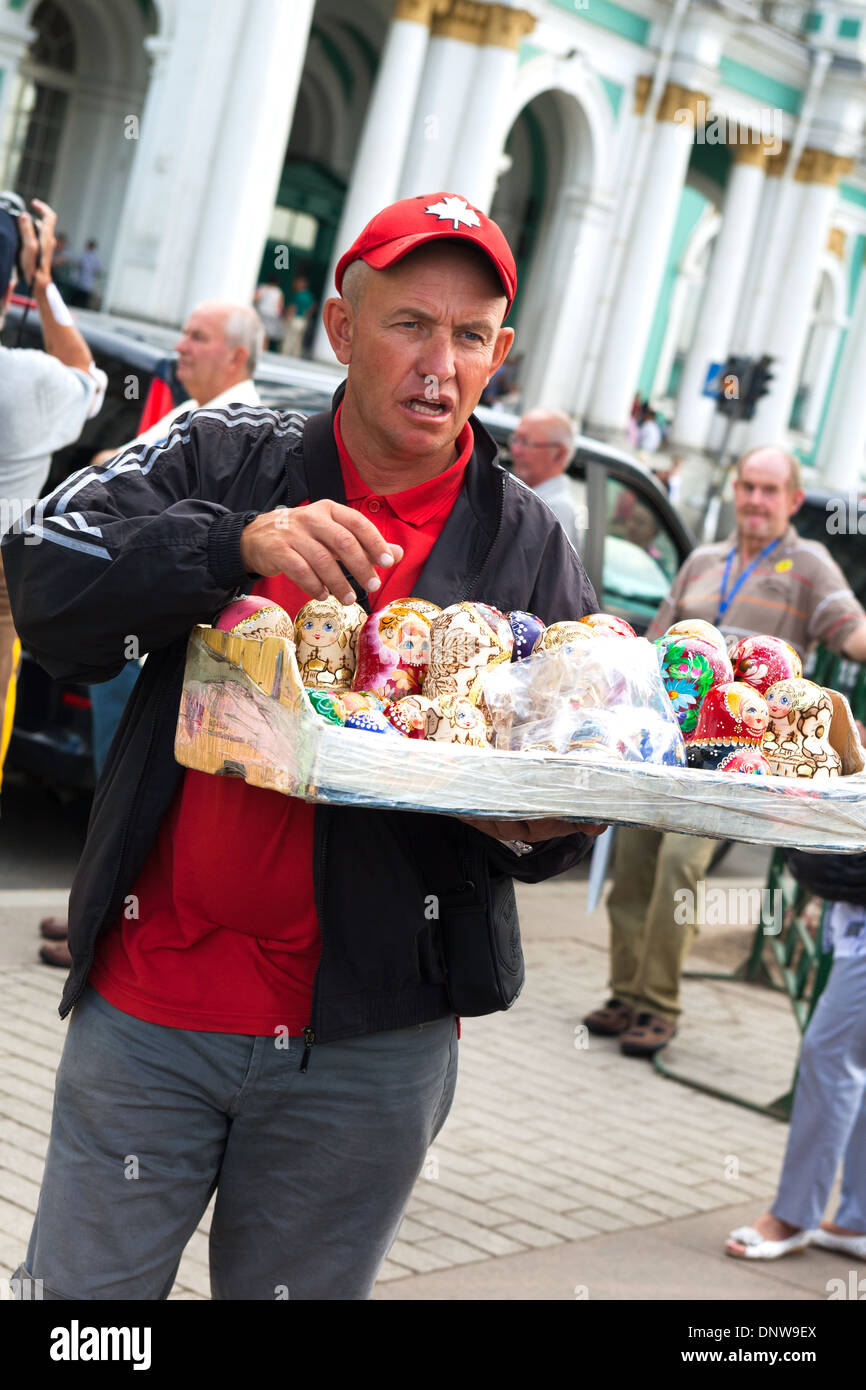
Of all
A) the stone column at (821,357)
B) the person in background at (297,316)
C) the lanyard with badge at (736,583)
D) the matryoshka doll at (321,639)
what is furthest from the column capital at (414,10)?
the matryoshka doll at (321,639)

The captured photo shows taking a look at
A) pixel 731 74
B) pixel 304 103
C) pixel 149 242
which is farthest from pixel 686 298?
pixel 149 242

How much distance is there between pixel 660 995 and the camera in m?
6.80

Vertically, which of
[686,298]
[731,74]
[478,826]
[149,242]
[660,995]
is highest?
[731,74]

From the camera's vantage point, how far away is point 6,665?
540cm

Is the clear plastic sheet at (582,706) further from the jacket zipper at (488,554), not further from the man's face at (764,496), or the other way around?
the man's face at (764,496)

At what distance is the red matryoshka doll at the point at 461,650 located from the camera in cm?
242

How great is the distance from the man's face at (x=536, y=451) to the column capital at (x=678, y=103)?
26.8 meters

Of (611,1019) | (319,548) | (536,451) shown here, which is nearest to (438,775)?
(319,548)

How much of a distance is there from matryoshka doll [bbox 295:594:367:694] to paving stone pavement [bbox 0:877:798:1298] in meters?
1.95

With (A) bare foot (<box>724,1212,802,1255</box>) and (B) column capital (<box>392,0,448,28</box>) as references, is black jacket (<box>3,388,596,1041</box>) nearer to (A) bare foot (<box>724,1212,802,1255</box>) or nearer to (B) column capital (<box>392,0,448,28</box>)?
(A) bare foot (<box>724,1212,802,1255</box>)

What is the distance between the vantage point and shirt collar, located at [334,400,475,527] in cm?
255

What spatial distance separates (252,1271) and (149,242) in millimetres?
21868

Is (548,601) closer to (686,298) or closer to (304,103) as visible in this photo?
(304,103)

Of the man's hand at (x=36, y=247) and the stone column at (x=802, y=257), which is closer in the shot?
the man's hand at (x=36, y=247)
